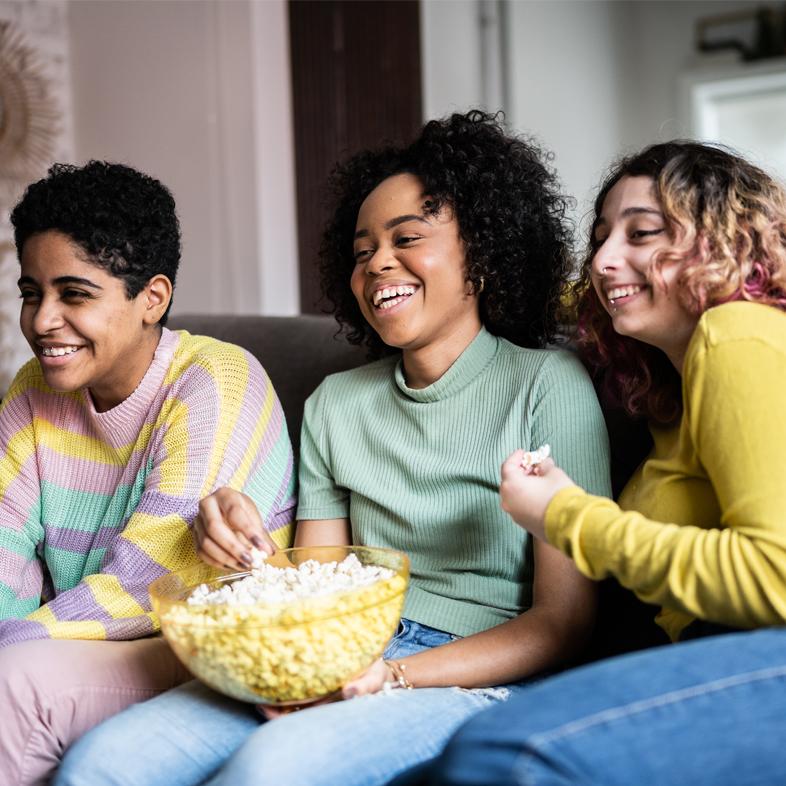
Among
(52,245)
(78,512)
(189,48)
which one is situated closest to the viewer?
(52,245)

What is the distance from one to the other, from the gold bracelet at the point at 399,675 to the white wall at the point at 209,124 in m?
2.72

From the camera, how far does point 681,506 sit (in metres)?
1.27

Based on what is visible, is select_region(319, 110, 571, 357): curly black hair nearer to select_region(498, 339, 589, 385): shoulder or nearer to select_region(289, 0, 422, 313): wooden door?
select_region(498, 339, 589, 385): shoulder

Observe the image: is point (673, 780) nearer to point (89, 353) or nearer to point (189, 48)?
point (89, 353)

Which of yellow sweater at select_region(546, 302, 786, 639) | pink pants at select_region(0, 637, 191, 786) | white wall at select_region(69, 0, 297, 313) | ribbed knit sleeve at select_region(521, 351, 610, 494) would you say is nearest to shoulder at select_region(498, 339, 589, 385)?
ribbed knit sleeve at select_region(521, 351, 610, 494)

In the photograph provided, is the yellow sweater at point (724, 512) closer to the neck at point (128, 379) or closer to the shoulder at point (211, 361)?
the shoulder at point (211, 361)

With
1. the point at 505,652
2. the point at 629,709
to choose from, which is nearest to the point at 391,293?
the point at 505,652

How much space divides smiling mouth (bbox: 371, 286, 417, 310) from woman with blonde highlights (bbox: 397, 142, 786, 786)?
265 millimetres

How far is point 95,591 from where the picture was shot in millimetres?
1452

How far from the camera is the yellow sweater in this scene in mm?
1055

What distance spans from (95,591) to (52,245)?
0.53m

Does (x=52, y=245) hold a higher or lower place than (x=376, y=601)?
higher

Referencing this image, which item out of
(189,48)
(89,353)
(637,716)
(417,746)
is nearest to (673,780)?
(637,716)

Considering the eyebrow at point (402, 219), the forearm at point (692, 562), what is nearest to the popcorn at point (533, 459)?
the forearm at point (692, 562)
